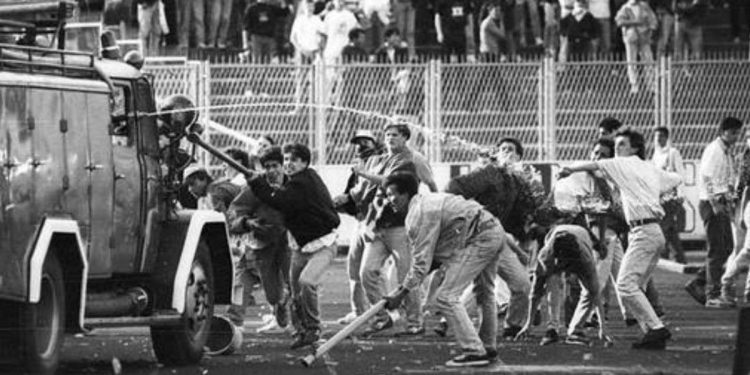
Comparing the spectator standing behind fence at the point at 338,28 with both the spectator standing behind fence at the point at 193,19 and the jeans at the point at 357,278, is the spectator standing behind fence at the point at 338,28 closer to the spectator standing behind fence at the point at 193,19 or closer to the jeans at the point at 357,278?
the spectator standing behind fence at the point at 193,19

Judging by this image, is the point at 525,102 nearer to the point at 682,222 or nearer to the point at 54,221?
the point at 682,222

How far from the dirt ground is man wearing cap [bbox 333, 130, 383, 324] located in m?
0.32

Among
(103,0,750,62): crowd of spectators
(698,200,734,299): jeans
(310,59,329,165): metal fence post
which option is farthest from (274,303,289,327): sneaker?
(103,0,750,62): crowd of spectators

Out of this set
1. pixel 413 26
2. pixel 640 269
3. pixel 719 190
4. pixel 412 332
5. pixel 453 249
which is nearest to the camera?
pixel 453 249

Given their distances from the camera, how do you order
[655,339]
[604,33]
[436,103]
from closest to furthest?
[655,339] → [436,103] → [604,33]

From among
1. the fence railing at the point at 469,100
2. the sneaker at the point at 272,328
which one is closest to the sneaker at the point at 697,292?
the sneaker at the point at 272,328

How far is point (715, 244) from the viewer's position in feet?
85.6

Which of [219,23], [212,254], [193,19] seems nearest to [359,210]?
[212,254]

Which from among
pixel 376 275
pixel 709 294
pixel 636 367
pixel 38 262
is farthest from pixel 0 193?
pixel 709 294

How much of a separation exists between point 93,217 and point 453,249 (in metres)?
2.66

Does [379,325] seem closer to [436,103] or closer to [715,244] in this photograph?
[715,244]

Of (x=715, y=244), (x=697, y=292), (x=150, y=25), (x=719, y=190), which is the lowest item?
(x=697, y=292)

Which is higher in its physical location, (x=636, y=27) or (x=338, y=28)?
(x=338, y=28)

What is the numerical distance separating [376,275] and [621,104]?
13.2 meters
